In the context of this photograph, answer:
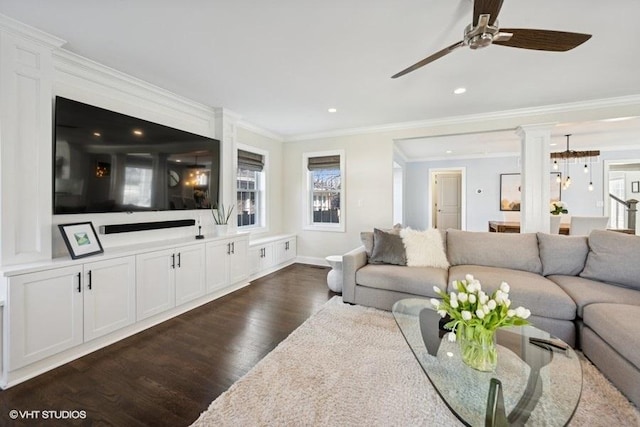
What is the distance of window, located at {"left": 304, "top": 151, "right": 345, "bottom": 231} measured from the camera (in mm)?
5039

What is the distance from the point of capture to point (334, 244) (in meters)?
5.08

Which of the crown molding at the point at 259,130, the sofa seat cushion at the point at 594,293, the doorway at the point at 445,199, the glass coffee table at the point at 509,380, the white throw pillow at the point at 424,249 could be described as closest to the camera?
the glass coffee table at the point at 509,380

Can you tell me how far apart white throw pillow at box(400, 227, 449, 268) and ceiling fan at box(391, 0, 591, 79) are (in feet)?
6.73

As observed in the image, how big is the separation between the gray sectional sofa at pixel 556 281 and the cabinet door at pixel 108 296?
2.19 m

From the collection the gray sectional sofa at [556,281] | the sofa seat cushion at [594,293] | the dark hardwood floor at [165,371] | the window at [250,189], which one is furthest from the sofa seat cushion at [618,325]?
the window at [250,189]

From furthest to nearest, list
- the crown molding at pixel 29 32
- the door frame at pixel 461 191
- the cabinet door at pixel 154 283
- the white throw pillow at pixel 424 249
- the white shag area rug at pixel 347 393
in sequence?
the door frame at pixel 461 191 → the white throw pillow at pixel 424 249 → the cabinet door at pixel 154 283 → the crown molding at pixel 29 32 → the white shag area rug at pixel 347 393

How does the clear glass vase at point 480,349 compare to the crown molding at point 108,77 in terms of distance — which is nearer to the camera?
the clear glass vase at point 480,349

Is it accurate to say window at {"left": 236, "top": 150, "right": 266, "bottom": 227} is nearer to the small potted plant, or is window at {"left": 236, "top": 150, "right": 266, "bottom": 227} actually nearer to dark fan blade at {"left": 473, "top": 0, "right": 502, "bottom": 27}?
the small potted plant

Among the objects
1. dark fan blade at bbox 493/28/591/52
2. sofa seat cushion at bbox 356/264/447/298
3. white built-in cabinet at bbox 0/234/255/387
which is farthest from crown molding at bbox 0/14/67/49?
sofa seat cushion at bbox 356/264/447/298

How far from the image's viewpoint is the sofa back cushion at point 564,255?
275 centimetres

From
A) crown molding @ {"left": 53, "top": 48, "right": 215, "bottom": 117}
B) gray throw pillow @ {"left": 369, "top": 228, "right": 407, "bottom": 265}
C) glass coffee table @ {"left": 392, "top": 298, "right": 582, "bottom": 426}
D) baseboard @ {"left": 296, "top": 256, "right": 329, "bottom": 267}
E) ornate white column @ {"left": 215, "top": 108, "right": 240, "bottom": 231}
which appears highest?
crown molding @ {"left": 53, "top": 48, "right": 215, "bottom": 117}

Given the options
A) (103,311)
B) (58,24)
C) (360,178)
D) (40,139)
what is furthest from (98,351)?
(360,178)

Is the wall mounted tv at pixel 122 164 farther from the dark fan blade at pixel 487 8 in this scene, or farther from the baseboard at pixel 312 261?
the dark fan blade at pixel 487 8

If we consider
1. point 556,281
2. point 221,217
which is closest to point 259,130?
point 221,217
